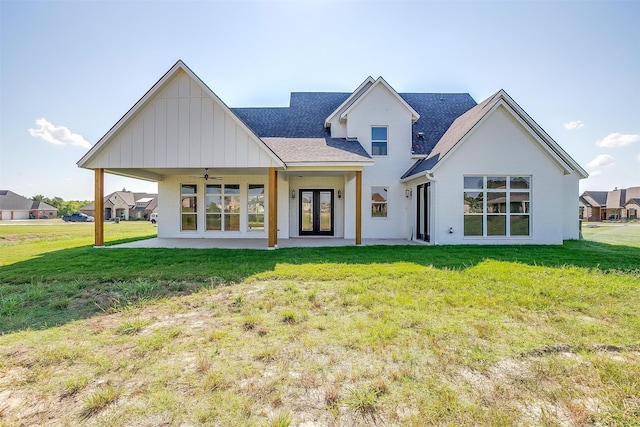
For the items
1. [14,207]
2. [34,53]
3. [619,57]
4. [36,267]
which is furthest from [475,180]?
[14,207]

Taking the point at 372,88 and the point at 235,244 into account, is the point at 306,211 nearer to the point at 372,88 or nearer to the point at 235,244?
the point at 235,244

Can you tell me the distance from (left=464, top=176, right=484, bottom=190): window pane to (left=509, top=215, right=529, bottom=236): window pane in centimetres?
181

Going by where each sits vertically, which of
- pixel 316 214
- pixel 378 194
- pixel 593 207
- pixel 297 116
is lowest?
pixel 316 214

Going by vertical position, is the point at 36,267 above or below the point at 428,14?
below

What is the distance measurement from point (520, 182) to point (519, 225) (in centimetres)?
171

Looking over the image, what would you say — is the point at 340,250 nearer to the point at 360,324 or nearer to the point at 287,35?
the point at 360,324

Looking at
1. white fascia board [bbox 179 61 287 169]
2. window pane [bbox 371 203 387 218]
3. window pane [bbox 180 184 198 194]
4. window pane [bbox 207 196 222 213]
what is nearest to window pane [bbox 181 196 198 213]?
window pane [bbox 180 184 198 194]

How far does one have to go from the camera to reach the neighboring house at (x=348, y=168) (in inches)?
416

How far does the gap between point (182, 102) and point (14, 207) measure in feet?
265

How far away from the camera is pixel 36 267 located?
7496 mm

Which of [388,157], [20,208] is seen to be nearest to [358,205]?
[388,157]

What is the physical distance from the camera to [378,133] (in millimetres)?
14219

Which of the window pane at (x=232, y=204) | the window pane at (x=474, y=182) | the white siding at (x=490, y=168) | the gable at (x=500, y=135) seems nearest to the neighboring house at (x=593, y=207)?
the gable at (x=500, y=135)

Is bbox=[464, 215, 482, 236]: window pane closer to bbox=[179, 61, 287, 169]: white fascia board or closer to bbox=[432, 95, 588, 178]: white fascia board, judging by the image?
bbox=[432, 95, 588, 178]: white fascia board
